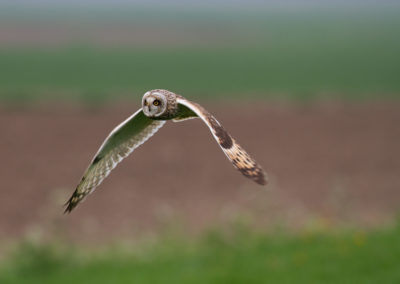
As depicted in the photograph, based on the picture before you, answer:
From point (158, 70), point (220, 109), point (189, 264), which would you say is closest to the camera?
point (189, 264)

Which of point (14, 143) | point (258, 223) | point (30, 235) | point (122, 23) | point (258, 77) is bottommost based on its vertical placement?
point (30, 235)

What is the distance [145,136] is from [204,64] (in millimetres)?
45653

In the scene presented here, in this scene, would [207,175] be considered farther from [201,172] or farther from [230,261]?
[230,261]

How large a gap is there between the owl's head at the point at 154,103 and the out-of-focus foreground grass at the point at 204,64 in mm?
25979

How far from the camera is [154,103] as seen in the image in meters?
5.18

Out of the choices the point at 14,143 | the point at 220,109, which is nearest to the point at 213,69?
the point at 220,109

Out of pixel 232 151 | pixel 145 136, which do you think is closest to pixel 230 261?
pixel 145 136

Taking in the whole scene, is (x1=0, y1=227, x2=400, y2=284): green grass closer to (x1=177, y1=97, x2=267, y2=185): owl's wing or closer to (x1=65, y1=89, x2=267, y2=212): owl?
(x1=65, y1=89, x2=267, y2=212): owl

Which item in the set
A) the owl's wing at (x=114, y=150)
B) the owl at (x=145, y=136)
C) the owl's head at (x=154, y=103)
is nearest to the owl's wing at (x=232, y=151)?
the owl at (x=145, y=136)

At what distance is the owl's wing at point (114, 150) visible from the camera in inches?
226

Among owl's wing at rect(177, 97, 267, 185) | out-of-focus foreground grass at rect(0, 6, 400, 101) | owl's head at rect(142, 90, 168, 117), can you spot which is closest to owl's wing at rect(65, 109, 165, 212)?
owl's head at rect(142, 90, 168, 117)

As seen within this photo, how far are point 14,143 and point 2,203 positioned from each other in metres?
5.25

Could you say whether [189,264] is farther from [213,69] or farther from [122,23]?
[122,23]

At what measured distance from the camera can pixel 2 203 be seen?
57.2 feet
